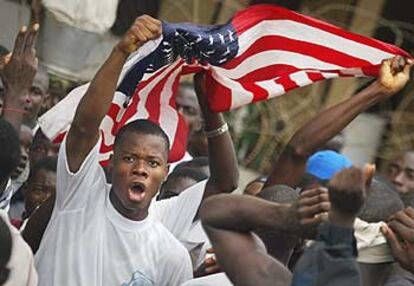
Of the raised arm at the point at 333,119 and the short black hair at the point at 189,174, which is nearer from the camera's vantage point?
the raised arm at the point at 333,119

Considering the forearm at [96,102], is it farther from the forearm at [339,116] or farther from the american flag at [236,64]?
the forearm at [339,116]

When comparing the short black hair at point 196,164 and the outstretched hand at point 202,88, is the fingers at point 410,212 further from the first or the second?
the short black hair at point 196,164

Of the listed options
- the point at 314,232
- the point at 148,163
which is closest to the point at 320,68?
the point at 148,163

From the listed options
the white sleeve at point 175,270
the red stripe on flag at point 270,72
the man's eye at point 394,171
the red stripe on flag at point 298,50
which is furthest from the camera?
the man's eye at point 394,171

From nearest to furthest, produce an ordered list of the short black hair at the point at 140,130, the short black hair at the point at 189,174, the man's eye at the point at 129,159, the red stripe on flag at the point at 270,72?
the man's eye at the point at 129,159
the short black hair at the point at 140,130
the red stripe on flag at the point at 270,72
the short black hair at the point at 189,174

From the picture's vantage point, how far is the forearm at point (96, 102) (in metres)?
5.23

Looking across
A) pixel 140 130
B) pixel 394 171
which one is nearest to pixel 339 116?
pixel 140 130

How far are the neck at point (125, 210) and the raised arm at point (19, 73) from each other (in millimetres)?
911

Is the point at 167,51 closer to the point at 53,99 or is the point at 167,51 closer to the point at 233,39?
the point at 233,39

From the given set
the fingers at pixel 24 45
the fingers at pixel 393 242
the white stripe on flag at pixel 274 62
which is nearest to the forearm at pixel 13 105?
the fingers at pixel 24 45

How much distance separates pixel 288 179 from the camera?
6.02 meters

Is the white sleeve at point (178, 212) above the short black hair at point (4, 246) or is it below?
below

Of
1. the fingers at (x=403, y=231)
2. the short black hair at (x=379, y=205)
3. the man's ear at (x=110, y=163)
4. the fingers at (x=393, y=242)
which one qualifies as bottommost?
the man's ear at (x=110, y=163)

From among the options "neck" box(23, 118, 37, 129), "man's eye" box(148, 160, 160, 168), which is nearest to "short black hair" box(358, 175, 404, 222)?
"man's eye" box(148, 160, 160, 168)
